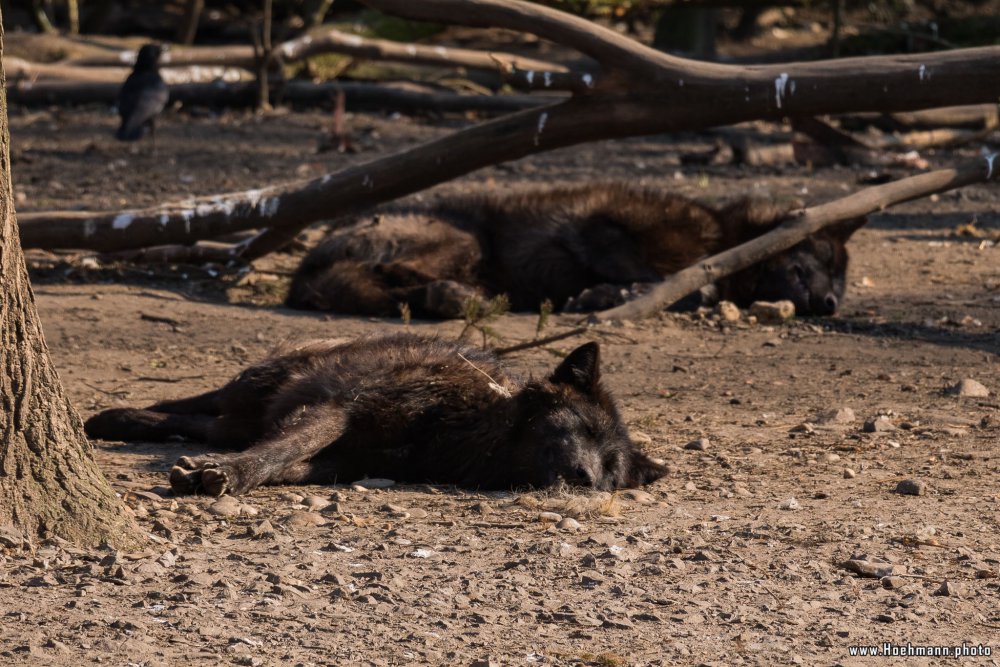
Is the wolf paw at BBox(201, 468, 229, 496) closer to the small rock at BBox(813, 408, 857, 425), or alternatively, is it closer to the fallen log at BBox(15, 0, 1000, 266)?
the small rock at BBox(813, 408, 857, 425)

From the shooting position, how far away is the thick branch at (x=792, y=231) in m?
8.08

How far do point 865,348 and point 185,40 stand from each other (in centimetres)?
1348

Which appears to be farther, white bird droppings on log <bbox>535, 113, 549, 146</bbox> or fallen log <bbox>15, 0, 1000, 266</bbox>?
white bird droppings on log <bbox>535, 113, 549, 146</bbox>

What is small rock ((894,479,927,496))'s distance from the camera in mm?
4883

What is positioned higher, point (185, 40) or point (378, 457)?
point (185, 40)

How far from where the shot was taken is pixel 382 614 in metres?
3.57

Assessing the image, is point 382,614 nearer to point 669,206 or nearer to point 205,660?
point 205,660

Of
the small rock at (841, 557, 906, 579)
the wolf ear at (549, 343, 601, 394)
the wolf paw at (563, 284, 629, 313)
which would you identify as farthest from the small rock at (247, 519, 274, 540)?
the wolf paw at (563, 284, 629, 313)

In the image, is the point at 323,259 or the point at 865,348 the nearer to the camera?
the point at 865,348

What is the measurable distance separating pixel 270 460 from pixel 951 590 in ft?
7.89

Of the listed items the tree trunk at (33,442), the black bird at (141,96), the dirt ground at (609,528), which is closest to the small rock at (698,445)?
the dirt ground at (609,528)

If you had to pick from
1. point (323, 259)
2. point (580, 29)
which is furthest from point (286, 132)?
point (580, 29)

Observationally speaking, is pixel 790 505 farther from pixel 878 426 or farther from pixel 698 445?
pixel 878 426

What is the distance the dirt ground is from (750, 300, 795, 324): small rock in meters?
0.12
